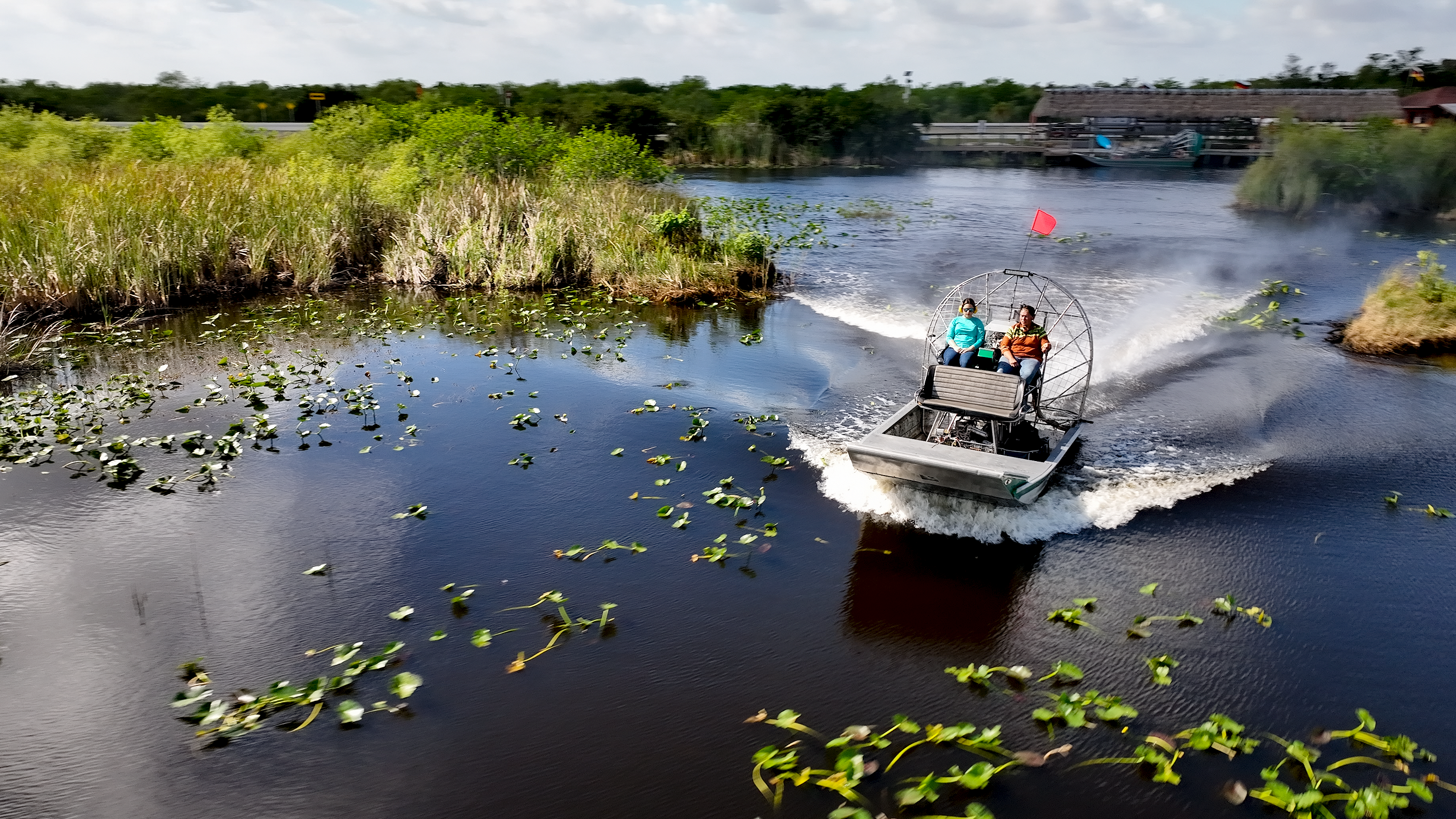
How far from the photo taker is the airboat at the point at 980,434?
972cm

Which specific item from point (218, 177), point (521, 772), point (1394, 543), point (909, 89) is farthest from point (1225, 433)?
point (909, 89)

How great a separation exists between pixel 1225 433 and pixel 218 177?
22.1 metres

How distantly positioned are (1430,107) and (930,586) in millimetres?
64940

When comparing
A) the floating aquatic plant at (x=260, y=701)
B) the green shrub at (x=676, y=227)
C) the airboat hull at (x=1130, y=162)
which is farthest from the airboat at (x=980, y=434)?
the airboat hull at (x=1130, y=162)

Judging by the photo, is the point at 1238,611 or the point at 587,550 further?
the point at 587,550

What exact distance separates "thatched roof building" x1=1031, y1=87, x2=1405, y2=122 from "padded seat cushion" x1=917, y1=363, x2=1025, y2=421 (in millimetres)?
56871

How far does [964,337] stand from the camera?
12711mm

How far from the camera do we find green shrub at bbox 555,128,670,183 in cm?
2678

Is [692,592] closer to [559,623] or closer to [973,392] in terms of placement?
→ [559,623]

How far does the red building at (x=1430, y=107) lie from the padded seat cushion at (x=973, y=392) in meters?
57.9

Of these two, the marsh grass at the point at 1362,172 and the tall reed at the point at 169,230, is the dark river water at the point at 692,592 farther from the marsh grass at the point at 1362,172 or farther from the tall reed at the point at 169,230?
the marsh grass at the point at 1362,172

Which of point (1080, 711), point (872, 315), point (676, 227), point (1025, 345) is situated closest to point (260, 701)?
point (1080, 711)

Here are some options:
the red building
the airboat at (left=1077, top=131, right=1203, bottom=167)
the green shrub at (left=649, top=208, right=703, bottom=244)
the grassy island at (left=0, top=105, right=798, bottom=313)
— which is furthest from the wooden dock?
the green shrub at (left=649, top=208, right=703, bottom=244)

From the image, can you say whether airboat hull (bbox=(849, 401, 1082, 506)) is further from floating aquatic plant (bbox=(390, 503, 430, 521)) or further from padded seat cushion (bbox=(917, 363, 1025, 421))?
floating aquatic plant (bbox=(390, 503, 430, 521))
